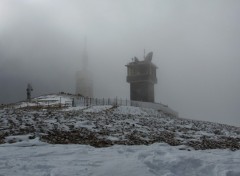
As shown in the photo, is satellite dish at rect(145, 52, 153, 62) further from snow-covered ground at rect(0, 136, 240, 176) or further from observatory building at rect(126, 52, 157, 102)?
snow-covered ground at rect(0, 136, 240, 176)

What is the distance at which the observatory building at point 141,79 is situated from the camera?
217 feet

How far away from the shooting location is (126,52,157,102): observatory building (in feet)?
217

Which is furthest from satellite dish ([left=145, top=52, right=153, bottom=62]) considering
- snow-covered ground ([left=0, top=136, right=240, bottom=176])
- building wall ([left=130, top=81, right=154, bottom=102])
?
snow-covered ground ([left=0, top=136, right=240, bottom=176])

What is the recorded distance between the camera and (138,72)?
6744 cm

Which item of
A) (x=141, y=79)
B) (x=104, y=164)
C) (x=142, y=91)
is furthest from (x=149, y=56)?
(x=104, y=164)

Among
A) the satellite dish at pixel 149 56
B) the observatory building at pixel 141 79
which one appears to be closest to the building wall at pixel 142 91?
the observatory building at pixel 141 79

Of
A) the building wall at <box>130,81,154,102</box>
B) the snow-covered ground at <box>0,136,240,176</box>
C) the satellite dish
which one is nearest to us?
the snow-covered ground at <box>0,136,240,176</box>

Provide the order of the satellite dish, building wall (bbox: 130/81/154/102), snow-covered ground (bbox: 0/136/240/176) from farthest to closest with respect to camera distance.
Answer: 1. the satellite dish
2. building wall (bbox: 130/81/154/102)
3. snow-covered ground (bbox: 0/136/240/176)

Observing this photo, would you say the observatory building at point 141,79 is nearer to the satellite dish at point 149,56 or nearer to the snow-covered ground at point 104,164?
the satellite dish at point 149,56

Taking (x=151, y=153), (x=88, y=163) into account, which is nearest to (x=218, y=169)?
(x=151, y=153)

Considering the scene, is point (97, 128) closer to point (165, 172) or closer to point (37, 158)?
point (37, 158)

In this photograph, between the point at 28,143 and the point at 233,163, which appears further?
the point at 28,143

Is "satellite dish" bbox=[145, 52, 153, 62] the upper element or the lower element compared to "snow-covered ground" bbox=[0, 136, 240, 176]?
upper

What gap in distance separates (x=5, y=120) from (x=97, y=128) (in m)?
5.76
